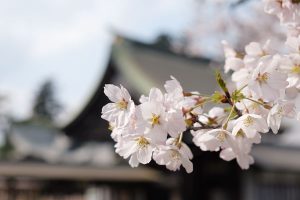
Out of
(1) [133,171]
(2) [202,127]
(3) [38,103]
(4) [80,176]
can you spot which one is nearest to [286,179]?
(1) [133,171]

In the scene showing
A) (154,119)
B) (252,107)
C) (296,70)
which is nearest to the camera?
(154,119)

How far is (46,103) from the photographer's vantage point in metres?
60.7

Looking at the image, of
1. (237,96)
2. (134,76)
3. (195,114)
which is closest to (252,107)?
(237,96)

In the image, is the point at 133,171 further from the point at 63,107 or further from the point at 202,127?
the point at 63,107

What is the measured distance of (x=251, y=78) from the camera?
1504 mm

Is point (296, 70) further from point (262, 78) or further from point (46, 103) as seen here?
point (46, 103)

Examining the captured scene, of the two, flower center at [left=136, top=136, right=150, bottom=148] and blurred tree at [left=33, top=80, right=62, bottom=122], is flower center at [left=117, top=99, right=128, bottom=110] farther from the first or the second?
blurred tree at [left=33, top=80, right=62, bottom=122]

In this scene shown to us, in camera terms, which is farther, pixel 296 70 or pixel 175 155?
pixel 296 70

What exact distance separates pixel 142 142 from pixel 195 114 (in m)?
0.21

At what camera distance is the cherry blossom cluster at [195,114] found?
1.44 metres

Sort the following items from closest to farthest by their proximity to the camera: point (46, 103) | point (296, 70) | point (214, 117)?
point (296, 70)
point (214, 117)
point (46, 103)

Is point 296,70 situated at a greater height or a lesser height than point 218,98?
greater

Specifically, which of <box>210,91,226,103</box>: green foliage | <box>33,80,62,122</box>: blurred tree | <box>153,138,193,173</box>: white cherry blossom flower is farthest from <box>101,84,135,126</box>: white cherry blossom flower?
<box>33,80,62,122</box>: blurred tree

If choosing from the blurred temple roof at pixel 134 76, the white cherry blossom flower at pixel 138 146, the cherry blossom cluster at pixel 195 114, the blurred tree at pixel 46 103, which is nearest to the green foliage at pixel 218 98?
the cherry blossom cluster at pixel 195 114
